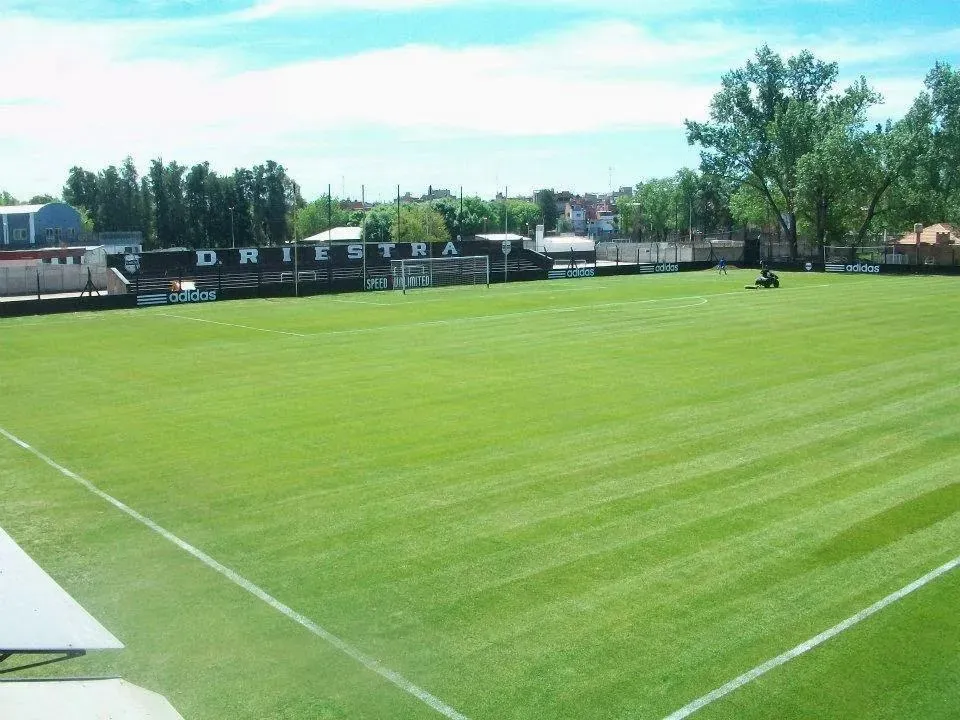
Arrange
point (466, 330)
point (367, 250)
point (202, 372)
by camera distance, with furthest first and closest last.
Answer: point (367, 250), point (466, 330), point (202, 372)

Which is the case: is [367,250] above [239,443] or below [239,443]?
above

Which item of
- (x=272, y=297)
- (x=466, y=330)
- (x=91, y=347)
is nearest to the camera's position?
(x=91, y=347)

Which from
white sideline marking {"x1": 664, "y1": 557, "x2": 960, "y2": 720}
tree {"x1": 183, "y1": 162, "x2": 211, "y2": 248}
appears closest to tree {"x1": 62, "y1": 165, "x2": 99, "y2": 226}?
tree {"x1": 183, "y1": 162, "x2": 211, "y2": 248}

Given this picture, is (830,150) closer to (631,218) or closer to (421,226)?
(421,226)

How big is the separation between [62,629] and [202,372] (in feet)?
65.6

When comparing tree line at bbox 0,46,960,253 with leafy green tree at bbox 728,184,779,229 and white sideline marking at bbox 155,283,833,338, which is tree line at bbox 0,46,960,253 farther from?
white sideline marking at bbox 155,283,833,338

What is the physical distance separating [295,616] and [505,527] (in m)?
3.40

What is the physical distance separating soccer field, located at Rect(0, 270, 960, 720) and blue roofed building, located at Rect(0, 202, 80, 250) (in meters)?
94.2

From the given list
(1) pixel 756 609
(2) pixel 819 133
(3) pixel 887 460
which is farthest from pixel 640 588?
(2) pixel 819 133

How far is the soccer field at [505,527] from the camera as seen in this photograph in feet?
26.6

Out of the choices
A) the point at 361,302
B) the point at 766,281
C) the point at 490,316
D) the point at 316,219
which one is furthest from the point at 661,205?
the point at 490,316

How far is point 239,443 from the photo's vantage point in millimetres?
16828

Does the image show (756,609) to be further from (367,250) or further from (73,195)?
(73,195)

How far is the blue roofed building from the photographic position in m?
111
